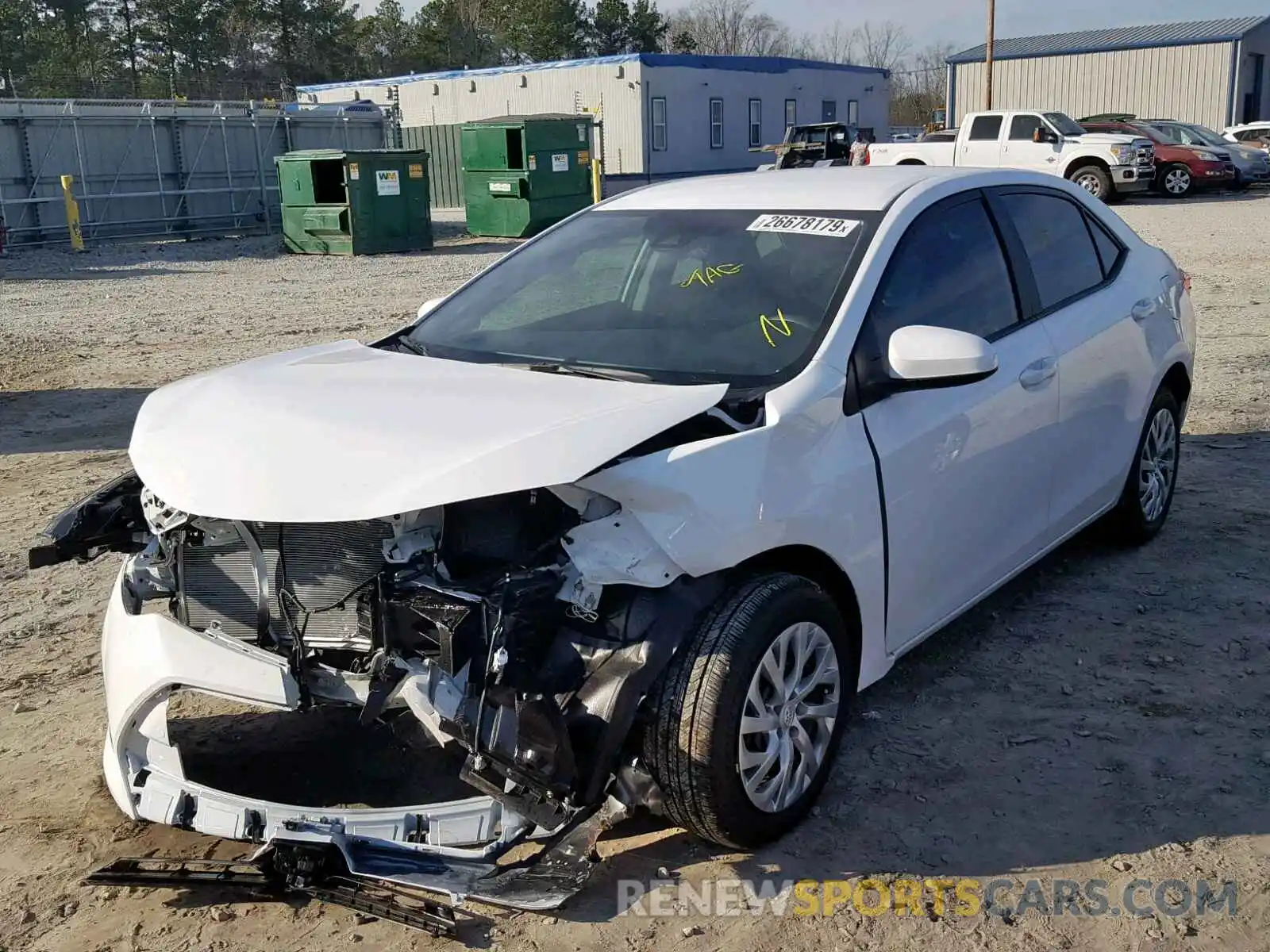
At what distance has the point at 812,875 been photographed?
319 centimetres

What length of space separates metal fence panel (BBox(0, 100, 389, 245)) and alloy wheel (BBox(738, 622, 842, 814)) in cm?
2287

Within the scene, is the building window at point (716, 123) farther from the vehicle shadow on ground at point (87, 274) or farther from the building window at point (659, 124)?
the vehicle shadow on ground at point (87, 274)

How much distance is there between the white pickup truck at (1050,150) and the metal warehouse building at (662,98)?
15.2 m

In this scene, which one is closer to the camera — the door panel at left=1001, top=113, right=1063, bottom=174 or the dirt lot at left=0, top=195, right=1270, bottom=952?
the dirt lot at left=0, top=195, right=1270, bottom=952

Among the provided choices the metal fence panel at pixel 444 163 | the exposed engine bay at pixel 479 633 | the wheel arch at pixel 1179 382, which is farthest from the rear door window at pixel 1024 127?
the exposed engine bay at pixel 479 633

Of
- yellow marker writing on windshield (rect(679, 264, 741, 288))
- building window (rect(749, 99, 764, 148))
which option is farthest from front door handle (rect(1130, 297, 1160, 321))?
building window (rect(749, 99, 764, 148))

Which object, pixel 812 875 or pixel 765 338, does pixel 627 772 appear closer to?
pixel 812 875

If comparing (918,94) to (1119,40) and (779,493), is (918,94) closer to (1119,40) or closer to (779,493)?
(1119,40)

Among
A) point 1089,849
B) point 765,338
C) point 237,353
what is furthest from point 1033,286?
point 237,353

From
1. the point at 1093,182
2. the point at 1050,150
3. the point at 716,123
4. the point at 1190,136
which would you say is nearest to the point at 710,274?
the point at 1050,150

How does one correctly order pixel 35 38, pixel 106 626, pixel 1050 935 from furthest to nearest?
pixel 35 38, pixel 106 626, pixel 1050 935

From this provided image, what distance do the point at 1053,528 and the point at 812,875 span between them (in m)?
1.93

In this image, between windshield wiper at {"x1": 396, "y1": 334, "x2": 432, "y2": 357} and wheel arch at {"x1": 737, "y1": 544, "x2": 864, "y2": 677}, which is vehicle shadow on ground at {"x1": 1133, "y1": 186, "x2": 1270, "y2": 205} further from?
wheel arch at {"x1": 737, "y1": 544, "x2": 864, "y2": 677}

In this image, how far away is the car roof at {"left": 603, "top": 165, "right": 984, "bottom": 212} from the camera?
4125 millimetres
